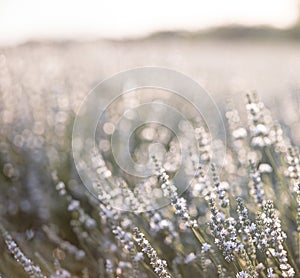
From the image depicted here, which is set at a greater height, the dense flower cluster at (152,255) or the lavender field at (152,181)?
the lavender field at (152,181)

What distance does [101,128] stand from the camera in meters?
4.03

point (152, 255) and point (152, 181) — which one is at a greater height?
point (152, 181)

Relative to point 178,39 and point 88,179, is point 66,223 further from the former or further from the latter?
point 178,39

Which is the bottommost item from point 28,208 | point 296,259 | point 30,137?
point 296,259

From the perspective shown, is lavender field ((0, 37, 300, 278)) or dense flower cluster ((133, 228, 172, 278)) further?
lavender field ((0, 37, 300, 278))

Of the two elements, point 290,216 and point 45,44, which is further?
point 45,44

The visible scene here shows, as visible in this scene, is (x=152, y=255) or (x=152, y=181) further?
(x=152, y=181)

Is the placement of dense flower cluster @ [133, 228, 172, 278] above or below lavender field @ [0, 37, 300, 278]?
below

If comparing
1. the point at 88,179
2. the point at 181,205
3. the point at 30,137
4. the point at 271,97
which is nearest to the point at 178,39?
the point at 271,97

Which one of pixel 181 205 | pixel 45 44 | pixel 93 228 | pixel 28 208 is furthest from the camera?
pixel 45 44

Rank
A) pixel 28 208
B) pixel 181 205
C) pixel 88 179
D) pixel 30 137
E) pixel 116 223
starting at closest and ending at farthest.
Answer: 1. pixel 181 205
2. pixel 116 223
3. pixel 88 179
4. pixel 28 208
5. pixel 30 137

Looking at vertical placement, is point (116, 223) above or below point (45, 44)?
below

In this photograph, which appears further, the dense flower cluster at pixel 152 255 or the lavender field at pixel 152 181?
the lavender field at pixel 152 181

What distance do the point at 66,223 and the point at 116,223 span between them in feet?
3.32
